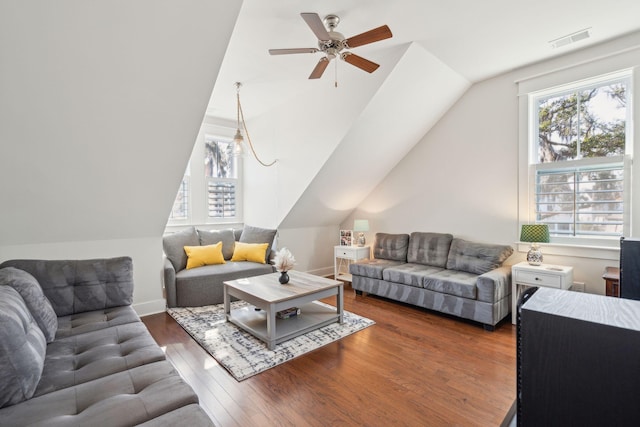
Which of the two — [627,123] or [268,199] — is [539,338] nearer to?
[627,123]

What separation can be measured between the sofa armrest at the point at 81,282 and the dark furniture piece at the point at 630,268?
11.0ft

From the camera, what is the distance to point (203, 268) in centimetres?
411

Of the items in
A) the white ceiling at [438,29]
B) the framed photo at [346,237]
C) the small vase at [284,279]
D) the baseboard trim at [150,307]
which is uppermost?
the white ceiling at [438,29]

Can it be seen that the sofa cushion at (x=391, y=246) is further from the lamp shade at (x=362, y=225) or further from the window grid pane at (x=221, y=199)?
the window grid pane at (x=221, y=199)

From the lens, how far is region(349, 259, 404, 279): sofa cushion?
4.10m

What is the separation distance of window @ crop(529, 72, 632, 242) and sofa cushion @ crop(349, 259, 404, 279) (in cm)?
186

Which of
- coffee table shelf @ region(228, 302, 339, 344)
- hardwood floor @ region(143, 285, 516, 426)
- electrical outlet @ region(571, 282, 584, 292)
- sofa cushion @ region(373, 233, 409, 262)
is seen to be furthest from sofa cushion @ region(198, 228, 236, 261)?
electrical outlet @ region(571, 282, 584, 292)

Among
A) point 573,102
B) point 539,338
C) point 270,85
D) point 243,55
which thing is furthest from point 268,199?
point 539,338

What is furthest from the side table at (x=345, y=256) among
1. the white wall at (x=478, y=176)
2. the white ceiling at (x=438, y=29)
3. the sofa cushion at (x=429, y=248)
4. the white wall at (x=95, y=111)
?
the white wall at (x=95, y=111)

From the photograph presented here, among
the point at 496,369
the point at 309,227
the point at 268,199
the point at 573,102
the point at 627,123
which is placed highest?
the point at 573,102

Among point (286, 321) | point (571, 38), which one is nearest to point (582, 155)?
point (571, 38)

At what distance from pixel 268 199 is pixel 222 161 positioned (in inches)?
45.1

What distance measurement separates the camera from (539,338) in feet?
2.16

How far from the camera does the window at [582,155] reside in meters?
3.03
